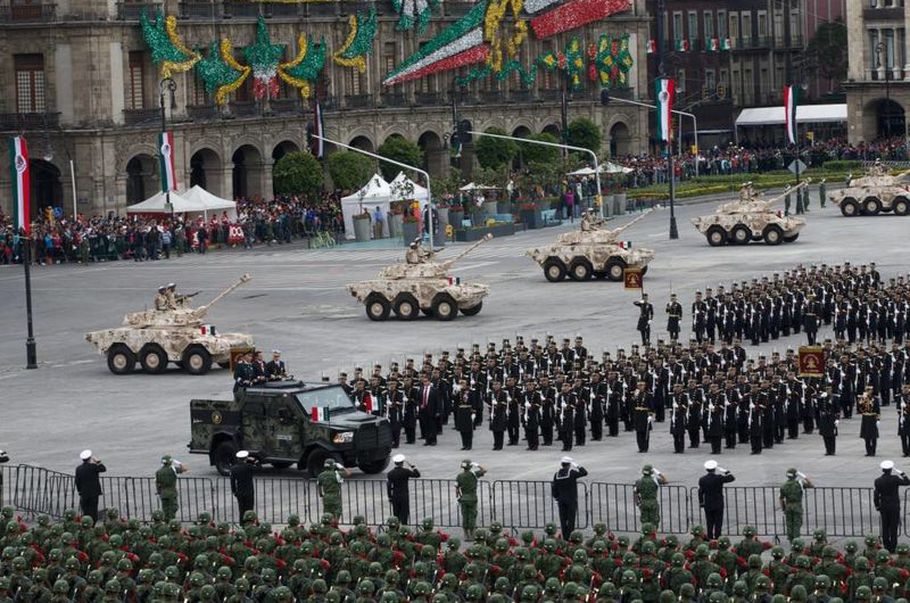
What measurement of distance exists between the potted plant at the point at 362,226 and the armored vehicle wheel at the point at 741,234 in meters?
15.7

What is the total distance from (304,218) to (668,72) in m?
43.0

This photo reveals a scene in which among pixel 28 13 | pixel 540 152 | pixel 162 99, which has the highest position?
pixel 28 13

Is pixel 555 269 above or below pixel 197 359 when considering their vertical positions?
above

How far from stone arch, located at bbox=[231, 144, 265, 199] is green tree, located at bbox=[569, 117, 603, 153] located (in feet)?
60.4

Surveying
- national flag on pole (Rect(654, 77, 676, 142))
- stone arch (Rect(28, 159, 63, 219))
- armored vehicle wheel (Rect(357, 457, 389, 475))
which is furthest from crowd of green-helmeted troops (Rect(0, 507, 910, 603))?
stone arch (Rect(28, 159, 63, 219))

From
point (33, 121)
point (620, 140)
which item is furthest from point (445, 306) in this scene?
point (620, 140)

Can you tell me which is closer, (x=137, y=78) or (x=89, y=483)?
(x=89, y=483)

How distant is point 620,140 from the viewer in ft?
380

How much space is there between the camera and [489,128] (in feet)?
345

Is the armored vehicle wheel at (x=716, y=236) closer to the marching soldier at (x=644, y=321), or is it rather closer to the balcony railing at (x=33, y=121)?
the marching soldier at (x=644, y=321)

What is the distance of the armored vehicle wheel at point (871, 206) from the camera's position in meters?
84.9

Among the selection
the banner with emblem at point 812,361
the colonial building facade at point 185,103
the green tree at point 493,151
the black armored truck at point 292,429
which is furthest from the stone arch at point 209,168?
the banner with emblem at point 812,361

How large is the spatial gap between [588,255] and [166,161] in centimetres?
2093

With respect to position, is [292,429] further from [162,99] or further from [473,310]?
[162,99]
